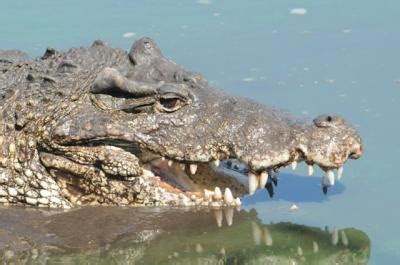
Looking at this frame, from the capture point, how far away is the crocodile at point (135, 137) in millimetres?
6453

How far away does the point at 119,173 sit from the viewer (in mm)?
6660

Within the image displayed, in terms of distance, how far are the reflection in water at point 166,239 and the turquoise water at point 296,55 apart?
0.23 meters

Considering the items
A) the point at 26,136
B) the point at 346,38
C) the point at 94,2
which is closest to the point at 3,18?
the point at 94,2

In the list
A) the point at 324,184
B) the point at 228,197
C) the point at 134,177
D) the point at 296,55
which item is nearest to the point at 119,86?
the point at 134,177

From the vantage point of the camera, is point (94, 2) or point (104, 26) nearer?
point (104, 26)

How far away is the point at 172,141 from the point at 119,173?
1.64ft

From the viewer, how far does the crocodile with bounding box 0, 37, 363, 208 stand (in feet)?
21.2

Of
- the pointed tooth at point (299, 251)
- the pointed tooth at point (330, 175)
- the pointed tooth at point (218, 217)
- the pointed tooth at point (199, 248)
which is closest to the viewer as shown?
the pointed tooth at point (299, 251)

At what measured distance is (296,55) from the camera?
10.3 metres

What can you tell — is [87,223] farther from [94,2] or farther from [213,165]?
[94,2]

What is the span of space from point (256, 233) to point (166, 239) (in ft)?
2.16

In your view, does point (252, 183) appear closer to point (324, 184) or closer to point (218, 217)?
point (218, 217)

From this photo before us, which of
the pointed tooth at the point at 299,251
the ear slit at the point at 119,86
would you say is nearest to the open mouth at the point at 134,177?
the ear slit at the point at 119,86

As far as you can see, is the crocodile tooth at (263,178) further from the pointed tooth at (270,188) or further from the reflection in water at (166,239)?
the pointed tooth at (270,188)
